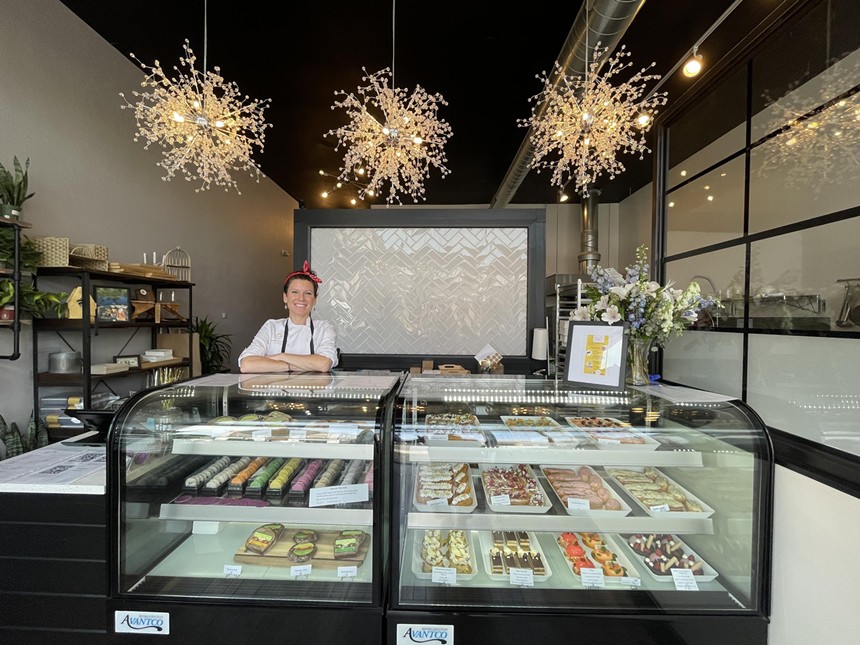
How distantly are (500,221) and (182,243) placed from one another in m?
4.07

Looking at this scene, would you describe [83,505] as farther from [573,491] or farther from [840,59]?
[840,59]

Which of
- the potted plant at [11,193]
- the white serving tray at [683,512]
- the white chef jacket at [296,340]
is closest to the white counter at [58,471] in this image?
the white chef jacket at [296,340]

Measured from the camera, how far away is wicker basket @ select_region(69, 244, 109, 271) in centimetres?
281

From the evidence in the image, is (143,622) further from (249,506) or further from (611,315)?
(611,315)

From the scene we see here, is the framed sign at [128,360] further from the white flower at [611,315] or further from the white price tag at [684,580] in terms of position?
the white price tag at [684,580]

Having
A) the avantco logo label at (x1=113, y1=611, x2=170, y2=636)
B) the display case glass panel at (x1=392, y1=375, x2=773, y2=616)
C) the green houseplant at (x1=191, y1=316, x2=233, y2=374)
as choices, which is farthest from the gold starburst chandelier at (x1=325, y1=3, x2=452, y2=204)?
the avantco logo label at (x1=113, y1=611, x2=170, y2=636)

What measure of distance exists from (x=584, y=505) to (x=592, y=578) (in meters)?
0.25

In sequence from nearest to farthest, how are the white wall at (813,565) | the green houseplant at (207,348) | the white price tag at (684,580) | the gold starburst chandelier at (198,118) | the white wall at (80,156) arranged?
1. the white wall at (813,565)
2. the white price tag at (684,580)
3. the white wall at (80,156)
4. the gold starburst chandelier at (198,118)
5. the green houseplant at (207,348)

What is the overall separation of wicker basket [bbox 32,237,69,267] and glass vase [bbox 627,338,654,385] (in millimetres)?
3622

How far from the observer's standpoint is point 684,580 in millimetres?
1413

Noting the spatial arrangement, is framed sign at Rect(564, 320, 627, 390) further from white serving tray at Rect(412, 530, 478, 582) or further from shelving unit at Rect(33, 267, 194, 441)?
shelving unit at Rect(33, 267, 194, 441)

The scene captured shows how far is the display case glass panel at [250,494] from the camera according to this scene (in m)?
1.36

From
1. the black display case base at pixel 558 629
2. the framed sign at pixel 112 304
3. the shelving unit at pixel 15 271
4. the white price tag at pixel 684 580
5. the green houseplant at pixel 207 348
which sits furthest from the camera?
the green houseplant at pixel 207 348

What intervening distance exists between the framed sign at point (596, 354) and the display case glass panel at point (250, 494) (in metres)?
0.84
